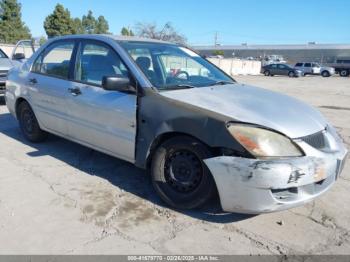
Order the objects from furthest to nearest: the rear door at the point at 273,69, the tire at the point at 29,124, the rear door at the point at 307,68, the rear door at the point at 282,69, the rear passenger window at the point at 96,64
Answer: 1. the rear door at the point at 307,68
2. the rear door at the point at 273,69
3. the rear door at the point at 282,69
4. the tire at the point at 29,124
5. the rear passenger window at the point at 96,64

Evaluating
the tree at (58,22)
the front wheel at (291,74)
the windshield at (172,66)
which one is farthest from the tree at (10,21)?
the windshield at (172,66)

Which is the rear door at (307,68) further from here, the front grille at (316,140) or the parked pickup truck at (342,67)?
the front grille at (316,140)

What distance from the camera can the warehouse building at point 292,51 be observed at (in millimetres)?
69688

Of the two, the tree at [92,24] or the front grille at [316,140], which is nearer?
the front grille at [316,140]

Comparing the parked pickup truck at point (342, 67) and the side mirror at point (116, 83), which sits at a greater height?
the parked pickup truck at point (342, 67)

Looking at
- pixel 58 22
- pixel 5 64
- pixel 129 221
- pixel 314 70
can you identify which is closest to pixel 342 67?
pixel 314 70

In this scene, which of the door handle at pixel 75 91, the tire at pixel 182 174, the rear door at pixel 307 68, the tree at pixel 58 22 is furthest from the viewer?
the tree at pixel 58 22

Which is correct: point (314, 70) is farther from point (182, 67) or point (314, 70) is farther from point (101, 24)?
point (182, 67)

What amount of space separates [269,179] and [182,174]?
897 mm

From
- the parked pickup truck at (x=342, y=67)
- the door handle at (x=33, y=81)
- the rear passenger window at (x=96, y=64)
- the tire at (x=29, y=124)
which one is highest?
the parked pickup truck at (x=342, y=67)

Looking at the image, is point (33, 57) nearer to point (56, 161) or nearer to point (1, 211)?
point (56, 161)

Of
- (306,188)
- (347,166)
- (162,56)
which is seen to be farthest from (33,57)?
(347,166)

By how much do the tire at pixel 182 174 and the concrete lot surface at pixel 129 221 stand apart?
0.16 m

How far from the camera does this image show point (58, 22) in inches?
1804
